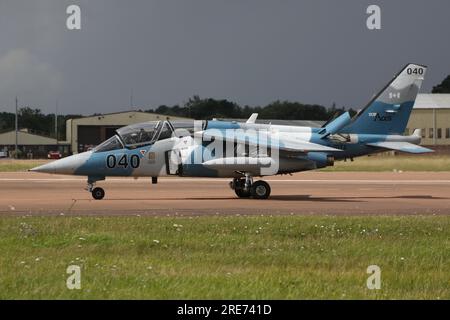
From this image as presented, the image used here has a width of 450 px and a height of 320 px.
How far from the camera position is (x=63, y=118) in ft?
463

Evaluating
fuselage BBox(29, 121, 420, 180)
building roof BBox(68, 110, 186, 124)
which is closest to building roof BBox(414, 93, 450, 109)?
building roof BBox(68, 110, 186, 124)

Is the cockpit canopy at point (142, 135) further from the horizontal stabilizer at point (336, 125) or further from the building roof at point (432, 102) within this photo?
the building roof at point (432, 102)

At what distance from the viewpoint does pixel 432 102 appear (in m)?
108

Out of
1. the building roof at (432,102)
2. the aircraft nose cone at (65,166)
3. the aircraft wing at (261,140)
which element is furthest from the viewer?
the building roof at (432,102)

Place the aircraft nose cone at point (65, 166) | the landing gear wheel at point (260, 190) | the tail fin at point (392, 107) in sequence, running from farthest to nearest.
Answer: the tail fin at point (392, 107)
the landing gear wheel at point (260, 190)
the aircraft nose cone at point (65, 166)

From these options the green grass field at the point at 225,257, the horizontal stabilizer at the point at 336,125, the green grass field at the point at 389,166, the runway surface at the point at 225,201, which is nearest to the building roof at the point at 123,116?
the green grass field at the point at 389,166

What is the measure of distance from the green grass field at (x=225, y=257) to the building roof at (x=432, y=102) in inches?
3638

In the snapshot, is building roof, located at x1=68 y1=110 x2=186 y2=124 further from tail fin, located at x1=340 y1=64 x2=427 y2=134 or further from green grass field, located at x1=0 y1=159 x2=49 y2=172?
tail fin, located at x1=340 y1=64 x2=427 y2=134

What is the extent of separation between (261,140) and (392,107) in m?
5.77

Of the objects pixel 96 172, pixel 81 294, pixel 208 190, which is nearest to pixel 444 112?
pixel 208 190

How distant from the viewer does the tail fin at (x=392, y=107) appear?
2911cm

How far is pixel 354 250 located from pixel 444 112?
97228 mm

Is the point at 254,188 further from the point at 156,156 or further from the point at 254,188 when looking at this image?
the point at 156,156

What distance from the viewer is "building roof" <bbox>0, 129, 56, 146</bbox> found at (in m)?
124
